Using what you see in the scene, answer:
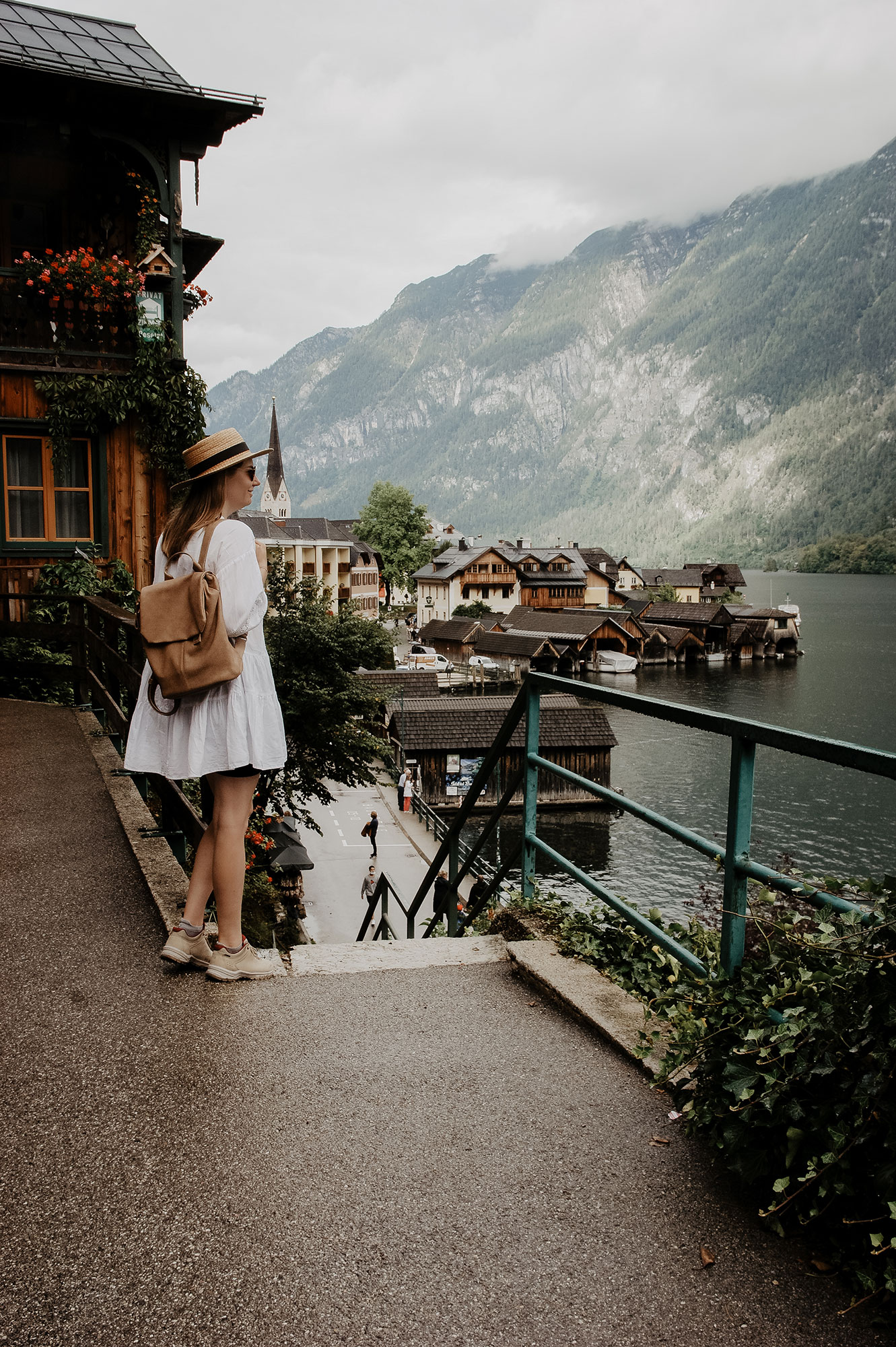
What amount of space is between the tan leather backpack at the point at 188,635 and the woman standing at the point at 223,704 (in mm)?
52

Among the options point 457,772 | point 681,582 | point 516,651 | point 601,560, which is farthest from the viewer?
point 681,582

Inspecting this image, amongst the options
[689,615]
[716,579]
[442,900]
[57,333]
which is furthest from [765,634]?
[442,900]

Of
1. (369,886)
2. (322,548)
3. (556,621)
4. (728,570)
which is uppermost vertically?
(322,548)

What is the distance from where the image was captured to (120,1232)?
7.27ft

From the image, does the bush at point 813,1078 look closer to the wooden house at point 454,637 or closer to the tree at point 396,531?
the wooden house at point 454,637

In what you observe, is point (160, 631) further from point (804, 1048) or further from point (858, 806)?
point (858, 806)

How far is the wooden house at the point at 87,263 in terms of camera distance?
11555 millimetres

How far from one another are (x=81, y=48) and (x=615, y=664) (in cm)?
7546

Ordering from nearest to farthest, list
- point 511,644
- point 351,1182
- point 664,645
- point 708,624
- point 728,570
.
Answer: point 351,1182, point 511,644, point 664,645, point 708,624, point 728,570

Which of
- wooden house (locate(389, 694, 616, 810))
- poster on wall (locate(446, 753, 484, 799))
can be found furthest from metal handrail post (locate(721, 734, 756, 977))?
poster on wall (locate(446, 753, 484, 799))

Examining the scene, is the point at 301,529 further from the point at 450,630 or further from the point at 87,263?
the point at 87,263

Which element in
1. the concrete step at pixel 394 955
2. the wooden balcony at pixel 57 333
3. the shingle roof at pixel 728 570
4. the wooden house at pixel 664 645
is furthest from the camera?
the shingle roof at pixel 728 570

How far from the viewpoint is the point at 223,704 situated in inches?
134

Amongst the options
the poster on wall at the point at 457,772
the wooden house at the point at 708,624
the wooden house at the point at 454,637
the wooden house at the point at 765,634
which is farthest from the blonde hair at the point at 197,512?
the wooden house at the point at 765,634
